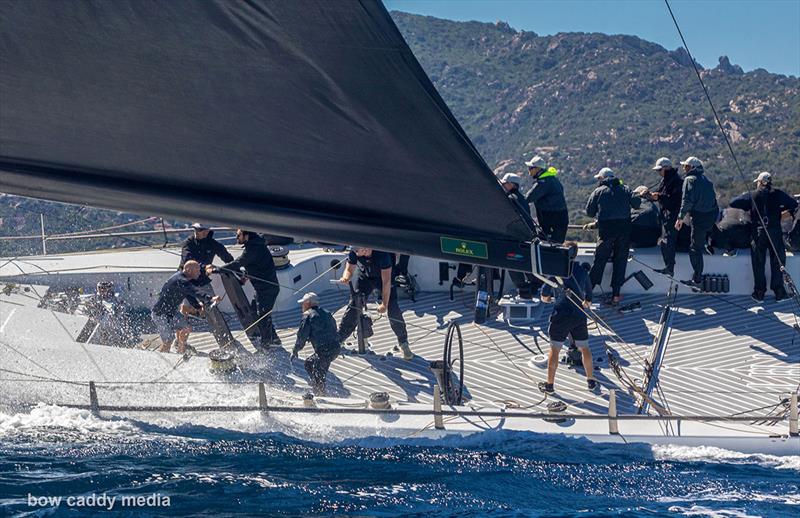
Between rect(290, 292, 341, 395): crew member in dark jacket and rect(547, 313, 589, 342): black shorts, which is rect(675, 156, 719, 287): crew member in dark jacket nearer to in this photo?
rect(547, 313, 589, 342): black shorts

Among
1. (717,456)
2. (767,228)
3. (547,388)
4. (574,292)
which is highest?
(767,228)

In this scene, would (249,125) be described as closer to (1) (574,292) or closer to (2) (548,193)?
(1) (574,292)

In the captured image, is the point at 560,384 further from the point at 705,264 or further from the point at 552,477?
the point at 705,264

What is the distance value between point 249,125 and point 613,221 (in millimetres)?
6095

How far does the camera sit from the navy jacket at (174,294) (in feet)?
30.9

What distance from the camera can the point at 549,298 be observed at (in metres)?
11.2

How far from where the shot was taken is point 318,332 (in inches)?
342

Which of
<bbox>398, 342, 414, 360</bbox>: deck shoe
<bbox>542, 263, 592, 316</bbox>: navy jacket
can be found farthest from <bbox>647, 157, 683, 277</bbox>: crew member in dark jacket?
<bbox>398, 342, 414, 360</bbox>: deck shoe

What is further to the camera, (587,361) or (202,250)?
(202,250)

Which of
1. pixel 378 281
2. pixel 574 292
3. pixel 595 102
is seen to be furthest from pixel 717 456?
pixel 595 102

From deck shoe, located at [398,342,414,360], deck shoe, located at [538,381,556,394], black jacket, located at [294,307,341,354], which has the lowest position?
deck shoe, located at [538,381,556,394]

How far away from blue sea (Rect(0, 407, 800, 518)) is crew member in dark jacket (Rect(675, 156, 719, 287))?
4.07 meters

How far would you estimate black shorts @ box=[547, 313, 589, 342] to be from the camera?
8836 millimetres

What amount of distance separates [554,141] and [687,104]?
11715 millimetres
